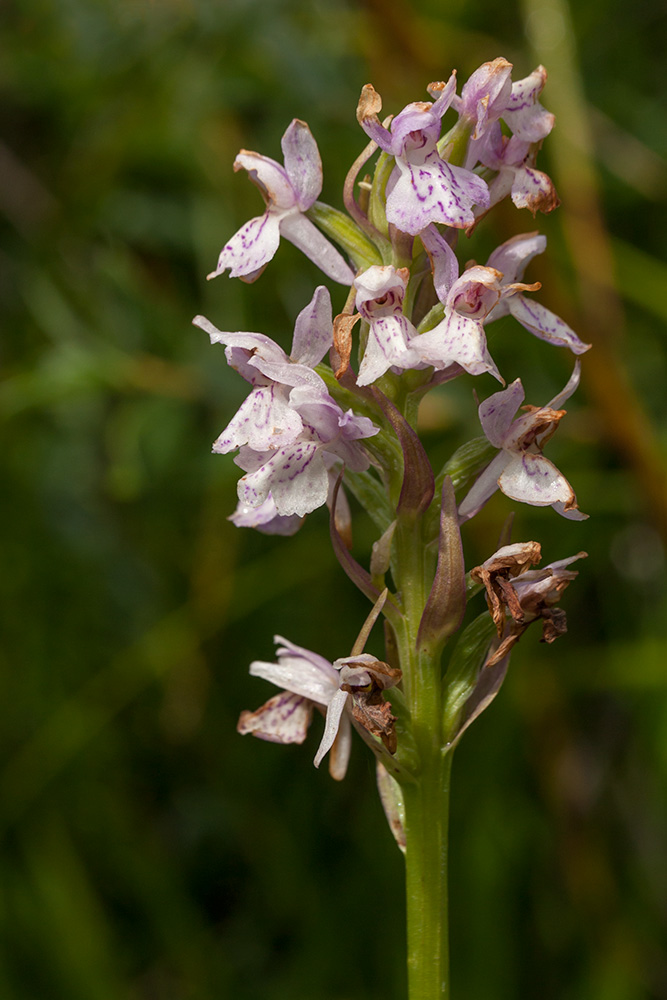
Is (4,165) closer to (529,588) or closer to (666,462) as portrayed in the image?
(666,462)

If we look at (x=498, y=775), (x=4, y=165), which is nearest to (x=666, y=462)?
(x=498, y=775)

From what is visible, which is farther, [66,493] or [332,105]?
[66,493]

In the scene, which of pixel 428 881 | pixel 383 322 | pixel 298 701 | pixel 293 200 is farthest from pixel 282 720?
pixel 293 200

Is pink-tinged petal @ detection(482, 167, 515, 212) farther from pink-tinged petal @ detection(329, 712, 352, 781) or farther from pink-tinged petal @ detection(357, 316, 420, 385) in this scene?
pink-tinged petal @ detection(329, 712, 352, 781)

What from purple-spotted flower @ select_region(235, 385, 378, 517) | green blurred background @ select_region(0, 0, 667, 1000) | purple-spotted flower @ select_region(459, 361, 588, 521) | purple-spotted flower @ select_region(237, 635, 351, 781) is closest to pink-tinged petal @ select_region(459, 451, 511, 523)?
purple-spotted flower @ select_region(459, 361, 588, 521)

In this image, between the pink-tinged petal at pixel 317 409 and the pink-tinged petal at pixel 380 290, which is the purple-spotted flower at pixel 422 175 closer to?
the pink-tinged petal at pixel 380 290

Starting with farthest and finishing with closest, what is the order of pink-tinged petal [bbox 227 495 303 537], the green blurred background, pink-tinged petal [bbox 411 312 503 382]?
the green blurred background, pink-tinged petal [bbox 227 495 303 537], pink-tinged petal [bbox 411 312 503 382]

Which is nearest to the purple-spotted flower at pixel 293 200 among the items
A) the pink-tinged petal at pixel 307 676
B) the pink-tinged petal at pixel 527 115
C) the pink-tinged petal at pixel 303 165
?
the pink-tinged petal at pixel 303 165
